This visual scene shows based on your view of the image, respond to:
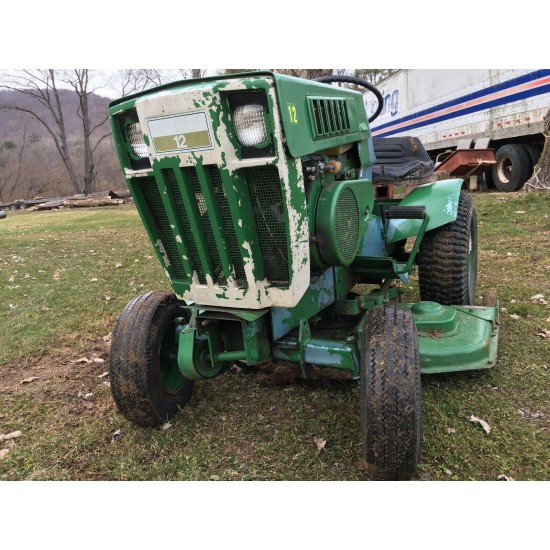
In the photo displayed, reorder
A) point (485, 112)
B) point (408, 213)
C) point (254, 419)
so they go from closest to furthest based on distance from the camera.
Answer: point (254, 419)
point (408, 213)
point (485, 112)

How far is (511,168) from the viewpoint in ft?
39.5

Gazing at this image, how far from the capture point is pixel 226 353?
2811 millimetres

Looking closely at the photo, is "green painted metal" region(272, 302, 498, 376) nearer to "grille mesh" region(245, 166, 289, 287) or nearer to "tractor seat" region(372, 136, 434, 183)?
"grille mesh" region(245, 166, 289, 287)

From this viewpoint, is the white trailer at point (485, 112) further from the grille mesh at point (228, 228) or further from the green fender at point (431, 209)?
the grille mesh at point (228, 228)

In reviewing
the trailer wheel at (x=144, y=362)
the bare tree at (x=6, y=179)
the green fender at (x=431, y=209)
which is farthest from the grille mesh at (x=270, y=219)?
the bare tree at (x=6, y=179)

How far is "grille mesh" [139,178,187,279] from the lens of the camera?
8.18 feet

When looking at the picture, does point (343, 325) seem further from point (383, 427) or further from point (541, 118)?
point (541, 118)

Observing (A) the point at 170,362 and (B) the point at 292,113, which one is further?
(A) the point at 170,362

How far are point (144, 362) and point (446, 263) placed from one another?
7.05ft

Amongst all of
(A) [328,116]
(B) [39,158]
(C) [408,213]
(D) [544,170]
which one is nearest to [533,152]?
(D) [544,170]

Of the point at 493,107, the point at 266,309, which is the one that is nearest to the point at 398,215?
the point at 266,309

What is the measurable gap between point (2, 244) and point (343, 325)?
895 centimetres

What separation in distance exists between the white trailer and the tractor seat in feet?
24.4

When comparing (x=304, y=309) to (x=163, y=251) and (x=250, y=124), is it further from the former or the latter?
(x=250, y=124)
